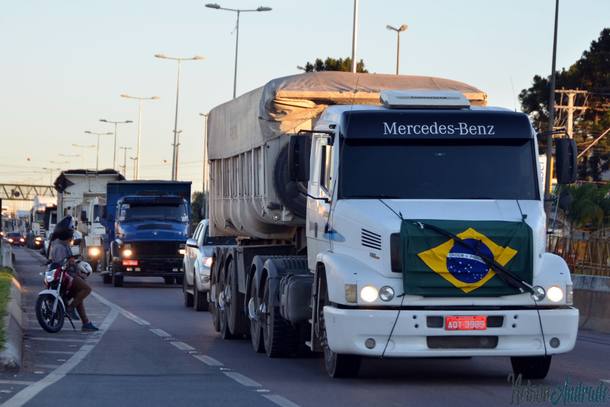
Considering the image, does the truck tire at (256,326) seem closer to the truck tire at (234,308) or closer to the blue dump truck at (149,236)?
the truck tire at (234,308)

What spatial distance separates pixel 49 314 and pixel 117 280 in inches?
828

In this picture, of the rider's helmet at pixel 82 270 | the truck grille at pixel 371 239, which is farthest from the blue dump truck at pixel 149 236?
the truck grille at pixel 371 239

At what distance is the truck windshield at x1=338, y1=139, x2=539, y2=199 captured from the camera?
14.5 m

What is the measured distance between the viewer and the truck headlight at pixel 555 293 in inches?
551

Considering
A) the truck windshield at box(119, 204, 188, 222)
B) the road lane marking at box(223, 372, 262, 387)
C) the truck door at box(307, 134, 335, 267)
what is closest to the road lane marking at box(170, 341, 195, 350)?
the truck door at box(307, 134, 335, 267)

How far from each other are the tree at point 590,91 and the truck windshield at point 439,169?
52.0m

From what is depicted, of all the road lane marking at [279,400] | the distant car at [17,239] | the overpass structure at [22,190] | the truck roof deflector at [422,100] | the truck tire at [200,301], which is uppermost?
the truck roof deflector at [422,100]

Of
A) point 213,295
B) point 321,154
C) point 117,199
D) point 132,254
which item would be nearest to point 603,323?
point 213,295

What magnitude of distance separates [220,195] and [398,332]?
399 inches

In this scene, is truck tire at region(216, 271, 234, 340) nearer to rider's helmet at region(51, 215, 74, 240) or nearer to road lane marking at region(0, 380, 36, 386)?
rider's helmet at region(51, 215, 74, 240)

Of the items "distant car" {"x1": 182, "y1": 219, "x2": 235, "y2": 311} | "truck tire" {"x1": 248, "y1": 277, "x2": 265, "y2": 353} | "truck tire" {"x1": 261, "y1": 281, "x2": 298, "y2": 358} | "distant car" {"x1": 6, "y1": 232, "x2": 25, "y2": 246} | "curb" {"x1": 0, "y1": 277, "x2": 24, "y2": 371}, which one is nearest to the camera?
"curb" {"x1": 0, "y1": 277, "x2": 24, "y2": 371}

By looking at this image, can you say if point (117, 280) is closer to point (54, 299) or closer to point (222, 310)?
point (54, 299)

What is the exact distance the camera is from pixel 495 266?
13.7 m

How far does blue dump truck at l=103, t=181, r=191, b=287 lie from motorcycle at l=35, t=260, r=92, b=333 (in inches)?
730
